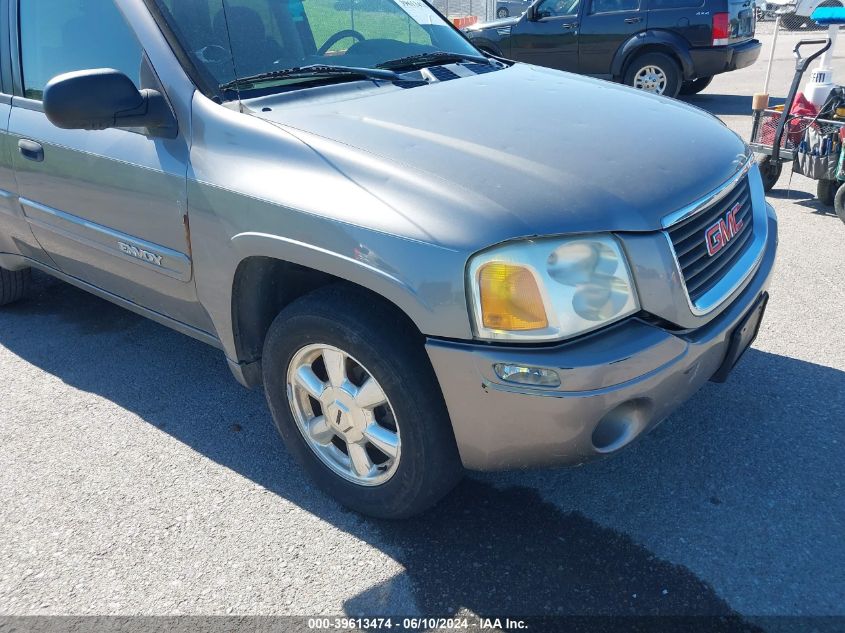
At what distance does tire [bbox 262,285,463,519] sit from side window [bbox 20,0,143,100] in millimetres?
1186

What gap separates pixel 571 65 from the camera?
1047 centimetres

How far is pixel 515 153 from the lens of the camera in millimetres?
2305

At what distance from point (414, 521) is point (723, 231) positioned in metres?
1.45

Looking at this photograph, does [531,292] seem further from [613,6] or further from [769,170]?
[613,6]

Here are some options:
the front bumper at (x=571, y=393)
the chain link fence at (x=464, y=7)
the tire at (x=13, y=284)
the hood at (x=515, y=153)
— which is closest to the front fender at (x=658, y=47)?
the hood at (x=515, y=153)

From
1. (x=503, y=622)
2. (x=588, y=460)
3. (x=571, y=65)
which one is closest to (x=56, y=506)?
(x=503, y=622)

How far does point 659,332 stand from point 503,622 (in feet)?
3.20

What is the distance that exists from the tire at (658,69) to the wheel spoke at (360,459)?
8566 millimetres

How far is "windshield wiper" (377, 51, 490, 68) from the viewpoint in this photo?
10.5 feet

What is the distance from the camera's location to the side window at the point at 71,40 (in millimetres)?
2846

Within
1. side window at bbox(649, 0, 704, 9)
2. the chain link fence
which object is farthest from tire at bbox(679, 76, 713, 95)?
the chain link fence

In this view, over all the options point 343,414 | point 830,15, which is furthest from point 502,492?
point 830,15

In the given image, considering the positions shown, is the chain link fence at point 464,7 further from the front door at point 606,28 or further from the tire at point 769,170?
the tire at point 769,170

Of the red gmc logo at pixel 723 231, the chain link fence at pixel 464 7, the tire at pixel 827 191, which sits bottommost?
the tire at pixel 827 191
